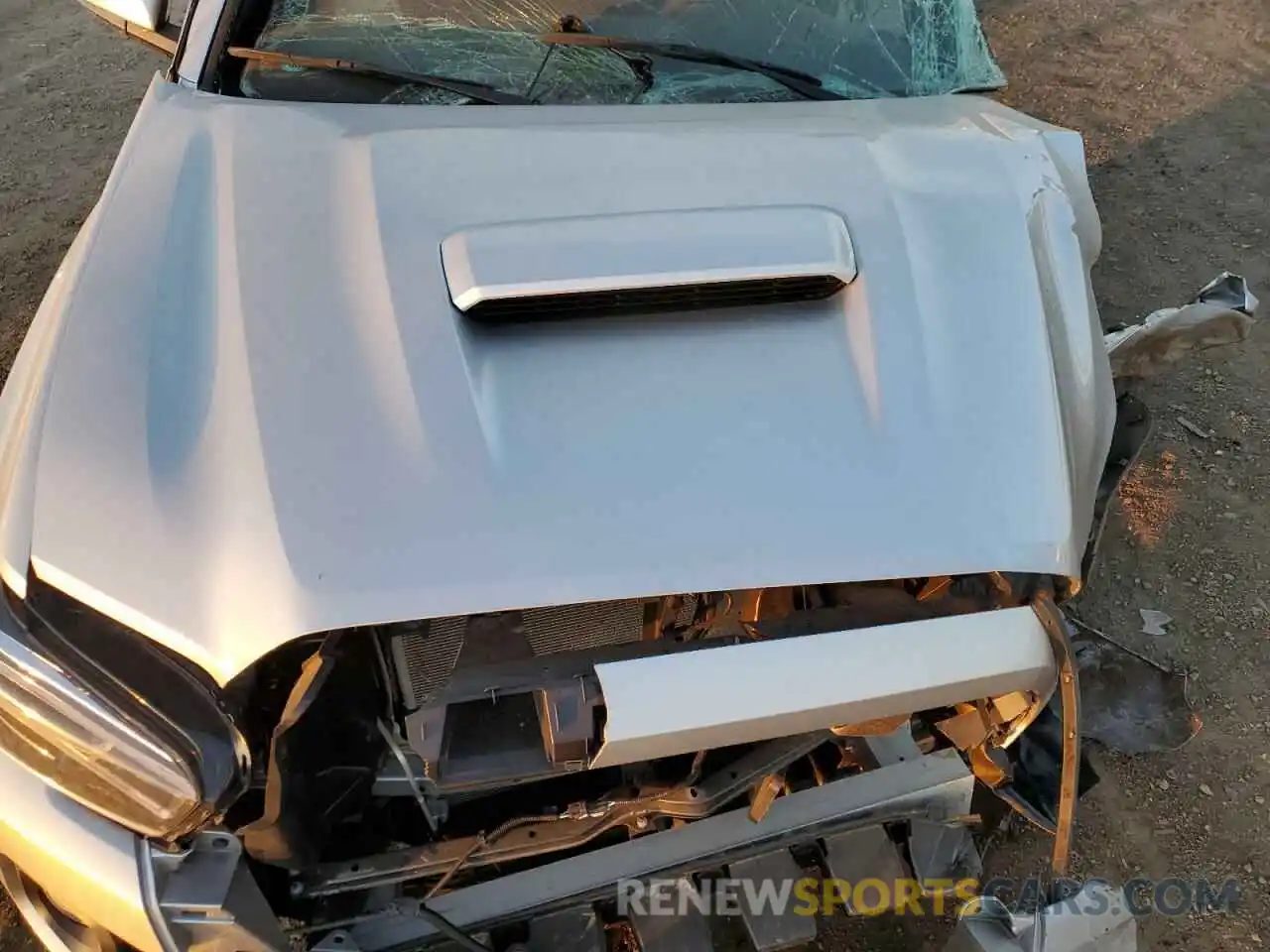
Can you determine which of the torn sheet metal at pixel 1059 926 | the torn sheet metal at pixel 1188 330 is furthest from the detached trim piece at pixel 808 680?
the torn sheet metal at pixel 1188 330

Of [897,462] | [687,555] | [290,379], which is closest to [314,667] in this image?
[290,379]

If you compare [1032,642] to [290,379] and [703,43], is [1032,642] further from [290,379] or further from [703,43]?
[703,43]

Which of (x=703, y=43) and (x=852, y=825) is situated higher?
(x=703, y=43)

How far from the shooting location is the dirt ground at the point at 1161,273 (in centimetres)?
227

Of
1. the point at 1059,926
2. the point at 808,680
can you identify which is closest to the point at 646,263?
the point at 808,680

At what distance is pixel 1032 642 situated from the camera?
4.50 ft

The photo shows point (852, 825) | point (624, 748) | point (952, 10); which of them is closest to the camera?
point (624, 748)

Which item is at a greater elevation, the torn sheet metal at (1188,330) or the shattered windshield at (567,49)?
the shattered windshield at (567,49)

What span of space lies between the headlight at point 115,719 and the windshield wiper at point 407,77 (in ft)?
3.71

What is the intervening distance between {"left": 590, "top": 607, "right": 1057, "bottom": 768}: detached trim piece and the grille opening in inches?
20.2

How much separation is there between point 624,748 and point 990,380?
2.49ft

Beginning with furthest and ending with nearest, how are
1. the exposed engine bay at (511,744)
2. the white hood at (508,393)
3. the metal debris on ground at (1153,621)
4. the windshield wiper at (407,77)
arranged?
the metal debris on ground at (1153,621) → the windshield wiper at (407,77) → the exposed engine bay at (511,744) → the white hood at (508,393)

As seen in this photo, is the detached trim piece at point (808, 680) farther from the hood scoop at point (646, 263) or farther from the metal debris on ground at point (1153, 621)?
the metal debris on ground at point (1153, 621)

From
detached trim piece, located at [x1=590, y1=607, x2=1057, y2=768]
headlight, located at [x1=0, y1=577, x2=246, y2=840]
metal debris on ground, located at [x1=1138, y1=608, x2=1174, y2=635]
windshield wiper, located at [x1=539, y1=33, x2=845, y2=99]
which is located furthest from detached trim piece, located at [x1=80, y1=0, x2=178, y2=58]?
metal debris on ground, located at [x1=1138, y1=608, x2=1174, y2=635]
